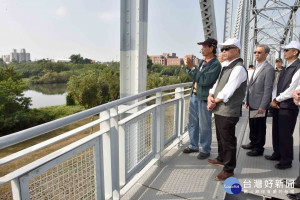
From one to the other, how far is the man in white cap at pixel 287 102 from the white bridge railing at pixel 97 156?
137cm

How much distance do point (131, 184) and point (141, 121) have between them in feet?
2.18

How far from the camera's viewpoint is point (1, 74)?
2877cm

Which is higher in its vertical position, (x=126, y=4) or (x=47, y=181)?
(x=126, y=4)

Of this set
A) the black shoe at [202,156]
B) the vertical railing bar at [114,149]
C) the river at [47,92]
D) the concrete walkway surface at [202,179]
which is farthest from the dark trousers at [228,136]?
the river at [47,92]

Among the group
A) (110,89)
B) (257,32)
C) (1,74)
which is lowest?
(110,89)

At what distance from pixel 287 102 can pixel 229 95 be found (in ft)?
3.10

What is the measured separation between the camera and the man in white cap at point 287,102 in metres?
2.68

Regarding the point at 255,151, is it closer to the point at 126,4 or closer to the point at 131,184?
the point at 131,184

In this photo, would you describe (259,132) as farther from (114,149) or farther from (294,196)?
(114,149)

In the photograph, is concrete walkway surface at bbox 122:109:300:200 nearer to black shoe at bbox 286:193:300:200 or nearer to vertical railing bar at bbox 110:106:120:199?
black shoe at bbox 286:193:300:200

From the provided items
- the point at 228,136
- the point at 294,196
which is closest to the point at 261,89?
the point at 228,136

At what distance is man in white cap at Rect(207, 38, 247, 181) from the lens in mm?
2314

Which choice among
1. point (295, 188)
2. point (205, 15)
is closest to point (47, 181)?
point (295, 188)

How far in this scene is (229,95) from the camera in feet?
7.55
